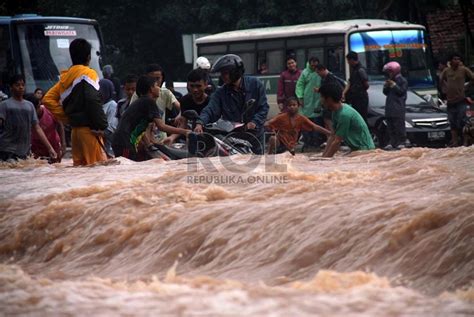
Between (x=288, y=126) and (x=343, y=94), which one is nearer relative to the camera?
(x=288, y=126)

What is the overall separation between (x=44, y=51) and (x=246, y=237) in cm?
1733

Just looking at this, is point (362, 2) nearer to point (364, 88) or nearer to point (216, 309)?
point (364, 88)

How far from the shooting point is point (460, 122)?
20.6 metres

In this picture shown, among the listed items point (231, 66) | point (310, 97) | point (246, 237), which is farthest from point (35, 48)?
point (246, 237)

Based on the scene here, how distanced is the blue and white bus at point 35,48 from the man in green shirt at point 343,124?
12830 millimetres

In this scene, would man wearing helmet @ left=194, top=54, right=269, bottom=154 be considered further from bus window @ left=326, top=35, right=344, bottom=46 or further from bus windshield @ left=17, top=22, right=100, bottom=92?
bus window @ left=326, top=35, right=344, bottom=46

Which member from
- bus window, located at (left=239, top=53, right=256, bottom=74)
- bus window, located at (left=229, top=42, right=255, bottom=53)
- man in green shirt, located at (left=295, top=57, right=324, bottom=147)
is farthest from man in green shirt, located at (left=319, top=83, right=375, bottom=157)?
bus window, located at (left=229, top=42, right=255, bottom=53)

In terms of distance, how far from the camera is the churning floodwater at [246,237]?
22.3 ft

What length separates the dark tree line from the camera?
35.1 meters

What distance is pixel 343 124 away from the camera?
12.7 meters

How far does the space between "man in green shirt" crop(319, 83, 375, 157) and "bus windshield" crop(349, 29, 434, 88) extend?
472 inches

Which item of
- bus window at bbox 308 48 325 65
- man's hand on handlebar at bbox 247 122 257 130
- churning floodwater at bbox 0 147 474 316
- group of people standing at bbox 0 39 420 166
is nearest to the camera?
churning floodwater at bbox 0 147 474 316

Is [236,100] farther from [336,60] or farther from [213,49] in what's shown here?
[213,49]

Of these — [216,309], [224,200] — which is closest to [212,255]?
[224,200]
